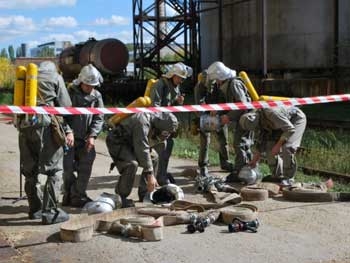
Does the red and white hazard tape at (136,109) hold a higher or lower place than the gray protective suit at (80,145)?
higher

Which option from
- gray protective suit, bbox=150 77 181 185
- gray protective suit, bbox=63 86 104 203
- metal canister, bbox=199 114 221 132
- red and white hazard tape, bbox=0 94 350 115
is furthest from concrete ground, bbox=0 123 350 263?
metal canister, bbox=199 114 221 132

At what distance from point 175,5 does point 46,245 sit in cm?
3011

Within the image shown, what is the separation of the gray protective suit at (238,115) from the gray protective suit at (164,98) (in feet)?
2.51

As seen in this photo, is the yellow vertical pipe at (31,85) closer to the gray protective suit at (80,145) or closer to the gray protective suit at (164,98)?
the gray protective suit at (80,145)

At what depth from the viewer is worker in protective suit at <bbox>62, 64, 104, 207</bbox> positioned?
7.61 metres

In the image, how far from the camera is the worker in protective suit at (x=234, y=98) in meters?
9.19

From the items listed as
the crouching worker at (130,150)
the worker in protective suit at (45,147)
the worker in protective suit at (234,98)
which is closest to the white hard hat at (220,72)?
the worker in protective suit at (234,98)

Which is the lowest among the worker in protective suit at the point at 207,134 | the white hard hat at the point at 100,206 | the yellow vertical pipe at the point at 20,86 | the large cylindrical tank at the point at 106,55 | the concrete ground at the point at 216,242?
the concrete ground at the point at 216,242

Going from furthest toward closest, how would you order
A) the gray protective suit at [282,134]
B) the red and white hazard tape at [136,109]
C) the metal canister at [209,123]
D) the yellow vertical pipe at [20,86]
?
the metal canister at [209,123]
the gray protective suit at [282,134]
the yellow vertical pipe at [20,86]
the red and white hazard tape at [136,109]

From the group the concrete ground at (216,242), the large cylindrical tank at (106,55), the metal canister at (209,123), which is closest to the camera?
the concrete ground at (216,242)

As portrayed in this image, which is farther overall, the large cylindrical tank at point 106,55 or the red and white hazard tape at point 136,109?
the large cylindrical tank at point 106,55

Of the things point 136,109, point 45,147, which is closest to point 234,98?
point 136,109

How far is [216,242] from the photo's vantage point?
6.02 meters

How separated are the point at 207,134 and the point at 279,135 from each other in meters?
1.48
